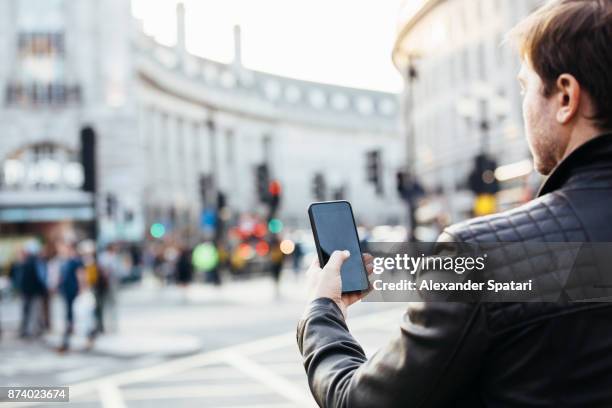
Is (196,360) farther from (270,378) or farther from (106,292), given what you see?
(106,292)

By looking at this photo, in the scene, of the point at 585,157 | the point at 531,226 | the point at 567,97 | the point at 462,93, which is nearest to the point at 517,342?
the point at 531,226

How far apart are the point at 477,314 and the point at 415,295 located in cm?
15

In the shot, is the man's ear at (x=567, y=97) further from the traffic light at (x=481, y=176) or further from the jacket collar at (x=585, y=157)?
the traffic light at (x=481, y=176)

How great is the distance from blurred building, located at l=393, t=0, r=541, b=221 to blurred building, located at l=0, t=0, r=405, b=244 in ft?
21.9

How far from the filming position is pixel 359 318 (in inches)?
601

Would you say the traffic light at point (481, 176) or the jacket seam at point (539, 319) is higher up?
the traffic light at point (481, 176)

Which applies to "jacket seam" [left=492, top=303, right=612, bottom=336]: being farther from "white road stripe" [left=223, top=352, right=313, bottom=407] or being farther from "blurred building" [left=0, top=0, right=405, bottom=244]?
"blurred building" [left=0, top=0, right=405, bottom=244]

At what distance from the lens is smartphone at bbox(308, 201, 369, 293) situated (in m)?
1.78

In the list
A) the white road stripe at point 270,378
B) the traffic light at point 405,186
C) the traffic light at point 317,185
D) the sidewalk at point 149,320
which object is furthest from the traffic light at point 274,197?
the white road stripe at point 270,378

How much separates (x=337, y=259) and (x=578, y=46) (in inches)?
27.5

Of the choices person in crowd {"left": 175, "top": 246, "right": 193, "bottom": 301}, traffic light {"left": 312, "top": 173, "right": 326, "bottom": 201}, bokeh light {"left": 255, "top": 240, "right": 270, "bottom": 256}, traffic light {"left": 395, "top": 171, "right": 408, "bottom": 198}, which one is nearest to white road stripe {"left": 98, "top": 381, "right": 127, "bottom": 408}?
traffic light {"left": 395, "top": 171, "right": 408, "bottom": 198}

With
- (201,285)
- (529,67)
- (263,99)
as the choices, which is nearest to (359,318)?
(529,67)

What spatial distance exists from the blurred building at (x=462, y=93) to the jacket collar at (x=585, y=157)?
31951 mm

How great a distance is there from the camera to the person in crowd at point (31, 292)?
1557cm
